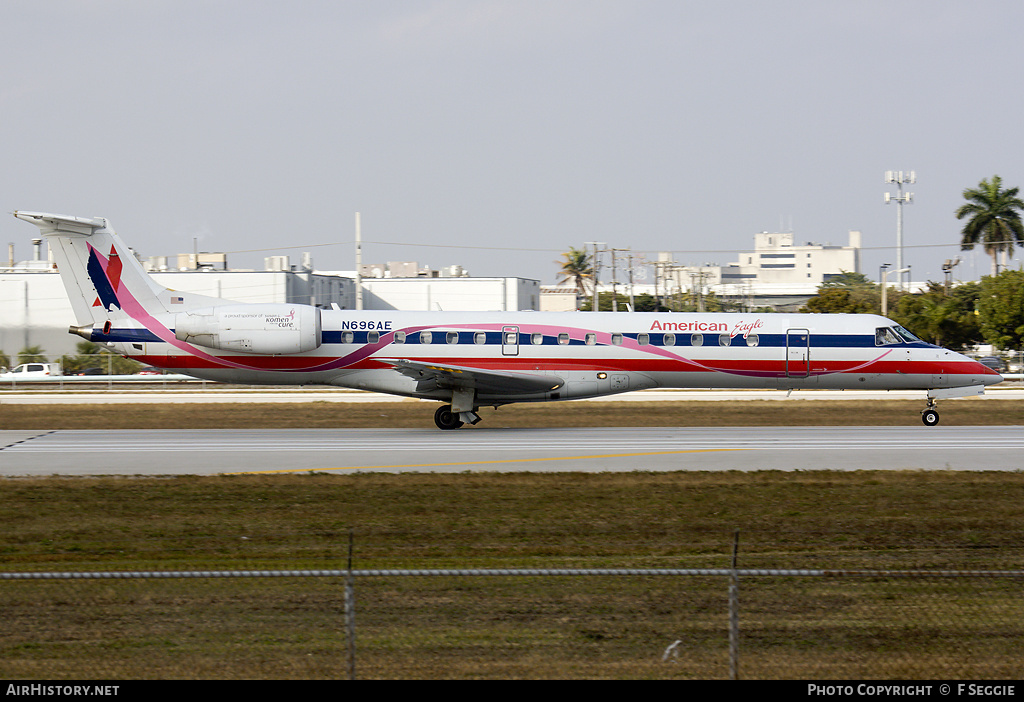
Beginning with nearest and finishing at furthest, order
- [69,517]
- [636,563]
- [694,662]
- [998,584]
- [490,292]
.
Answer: [694,662]
[998,584]
[636,563]
[69,517]
[490,292]

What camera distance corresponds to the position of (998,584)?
30.4 feet

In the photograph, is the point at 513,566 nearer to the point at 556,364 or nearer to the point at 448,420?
the point at 556,364

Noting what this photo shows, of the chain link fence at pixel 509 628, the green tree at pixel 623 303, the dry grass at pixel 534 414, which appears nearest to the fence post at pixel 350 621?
the chain link fence at pixel 509 628

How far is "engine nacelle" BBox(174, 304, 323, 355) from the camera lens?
24844 mm

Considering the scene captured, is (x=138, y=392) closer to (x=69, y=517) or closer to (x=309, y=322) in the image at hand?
(x=309, y=322)

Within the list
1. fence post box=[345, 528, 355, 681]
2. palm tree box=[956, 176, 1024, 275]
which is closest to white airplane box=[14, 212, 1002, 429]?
fence post box=[345, 528, 355, 681]

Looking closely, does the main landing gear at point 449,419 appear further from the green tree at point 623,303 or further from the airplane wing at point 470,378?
the green tree at point 623,303

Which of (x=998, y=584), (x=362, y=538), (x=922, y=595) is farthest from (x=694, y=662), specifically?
(x=362, y=538)

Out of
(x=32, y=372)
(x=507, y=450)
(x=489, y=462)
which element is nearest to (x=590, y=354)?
(x=507, y=450)

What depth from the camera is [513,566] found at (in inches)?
407

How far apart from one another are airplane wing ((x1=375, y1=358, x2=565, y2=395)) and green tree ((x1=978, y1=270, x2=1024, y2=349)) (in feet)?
143

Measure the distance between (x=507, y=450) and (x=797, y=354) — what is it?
9651mm

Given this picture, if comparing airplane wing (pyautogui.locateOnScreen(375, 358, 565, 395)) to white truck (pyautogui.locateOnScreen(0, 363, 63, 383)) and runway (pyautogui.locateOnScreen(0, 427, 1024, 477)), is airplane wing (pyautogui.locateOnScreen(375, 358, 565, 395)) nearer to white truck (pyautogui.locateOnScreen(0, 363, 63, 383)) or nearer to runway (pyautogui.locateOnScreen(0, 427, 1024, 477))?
runway (pyautogui.locateOnScreen(0, 427, 1024, 477))
